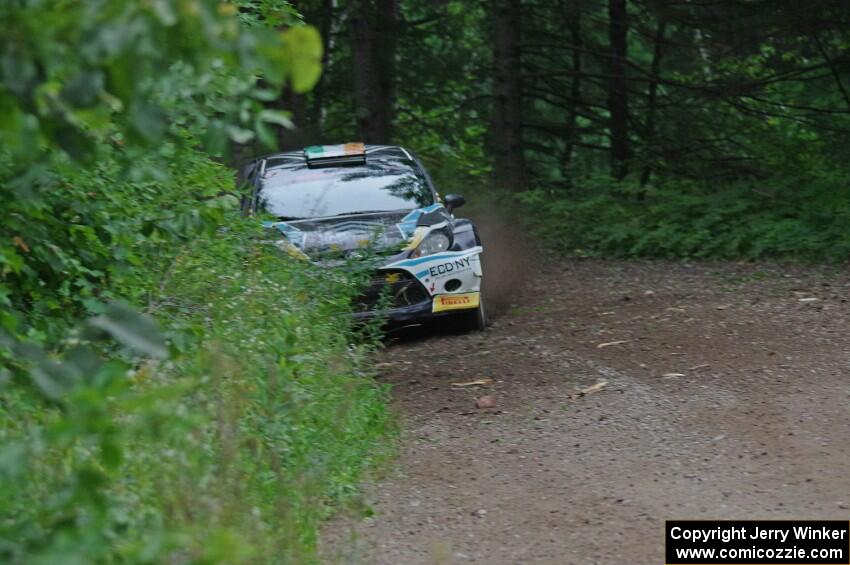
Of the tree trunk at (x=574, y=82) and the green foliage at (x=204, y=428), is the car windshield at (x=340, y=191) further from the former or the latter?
the tree trunk at (x=574, y=82)

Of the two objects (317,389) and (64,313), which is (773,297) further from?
(64,313)

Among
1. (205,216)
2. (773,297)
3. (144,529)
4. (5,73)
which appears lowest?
(773,297)

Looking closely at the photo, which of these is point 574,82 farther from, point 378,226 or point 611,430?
point 611,430

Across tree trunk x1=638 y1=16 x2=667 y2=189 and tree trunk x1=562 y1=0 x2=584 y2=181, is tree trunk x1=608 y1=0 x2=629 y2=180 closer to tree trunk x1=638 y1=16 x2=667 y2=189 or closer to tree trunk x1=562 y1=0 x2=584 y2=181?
tree trunk x1=638 y1=16 x2=667 y2=189

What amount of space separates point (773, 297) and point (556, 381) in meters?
4.10

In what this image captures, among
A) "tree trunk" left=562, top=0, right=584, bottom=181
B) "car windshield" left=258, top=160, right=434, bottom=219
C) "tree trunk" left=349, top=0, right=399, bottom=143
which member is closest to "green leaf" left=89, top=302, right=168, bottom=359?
"car windshield" left=258, top=160, right=434, bottom=219

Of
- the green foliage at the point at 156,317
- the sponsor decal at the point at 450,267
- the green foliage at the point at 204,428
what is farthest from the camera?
the sponsor decal at the point at 450,267

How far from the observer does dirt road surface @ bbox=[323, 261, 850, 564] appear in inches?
220

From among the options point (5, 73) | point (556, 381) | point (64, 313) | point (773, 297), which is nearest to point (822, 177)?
point (773, 297)

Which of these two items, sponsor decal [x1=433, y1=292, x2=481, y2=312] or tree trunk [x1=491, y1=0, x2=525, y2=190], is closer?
sponsor decal [x1=433, y1=292, x2=481, y2=312]

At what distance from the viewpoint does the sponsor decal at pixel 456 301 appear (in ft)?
34.5

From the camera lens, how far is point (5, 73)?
2869 mm

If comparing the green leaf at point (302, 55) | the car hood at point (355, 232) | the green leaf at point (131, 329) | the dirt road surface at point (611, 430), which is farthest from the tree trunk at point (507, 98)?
the green leaf at point (302, 55)

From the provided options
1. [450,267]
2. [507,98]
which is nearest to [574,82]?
[507,98]
